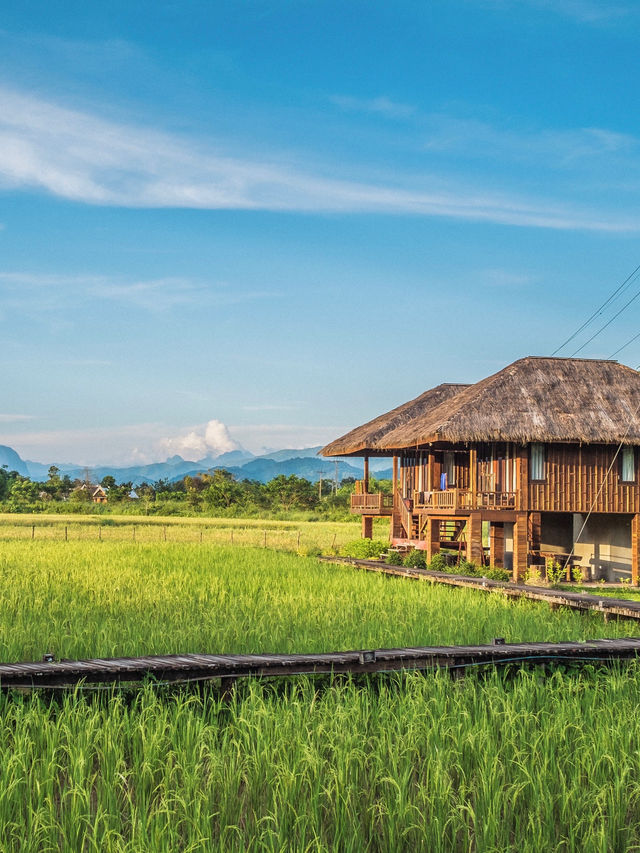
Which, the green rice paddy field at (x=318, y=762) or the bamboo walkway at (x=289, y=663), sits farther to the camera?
the bamboo walkway at (x=289, y=663)

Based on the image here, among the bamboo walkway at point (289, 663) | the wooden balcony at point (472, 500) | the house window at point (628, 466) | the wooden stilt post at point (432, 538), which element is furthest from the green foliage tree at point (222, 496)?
the bamboo walkway at point (289, 663)

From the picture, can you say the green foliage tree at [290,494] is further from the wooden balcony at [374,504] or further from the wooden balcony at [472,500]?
the wooden balcony at [472,500]

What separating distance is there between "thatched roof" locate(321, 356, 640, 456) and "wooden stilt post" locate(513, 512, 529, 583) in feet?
5.97

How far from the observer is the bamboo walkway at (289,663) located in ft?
20.0

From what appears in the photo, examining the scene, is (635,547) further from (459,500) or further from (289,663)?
(289,663)

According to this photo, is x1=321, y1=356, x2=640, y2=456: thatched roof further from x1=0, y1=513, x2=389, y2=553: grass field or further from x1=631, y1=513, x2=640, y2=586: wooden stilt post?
x1=0, y1=513, x2=389, y2=553: grass field

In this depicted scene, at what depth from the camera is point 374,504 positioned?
27.4 metres

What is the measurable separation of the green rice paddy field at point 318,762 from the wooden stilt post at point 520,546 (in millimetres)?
11553

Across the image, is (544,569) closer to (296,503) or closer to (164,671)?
(164,671)

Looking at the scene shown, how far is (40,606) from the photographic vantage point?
437 inches

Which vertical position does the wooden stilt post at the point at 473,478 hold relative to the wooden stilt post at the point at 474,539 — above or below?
above

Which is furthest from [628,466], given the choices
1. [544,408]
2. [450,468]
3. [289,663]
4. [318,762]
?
[318,762]

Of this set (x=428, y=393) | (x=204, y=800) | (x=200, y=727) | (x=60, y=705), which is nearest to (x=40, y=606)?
(x=60, y=705)

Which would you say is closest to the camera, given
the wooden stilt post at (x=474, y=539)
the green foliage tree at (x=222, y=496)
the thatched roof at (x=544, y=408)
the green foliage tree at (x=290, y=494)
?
the thatched roof at (x=544, y=408)
